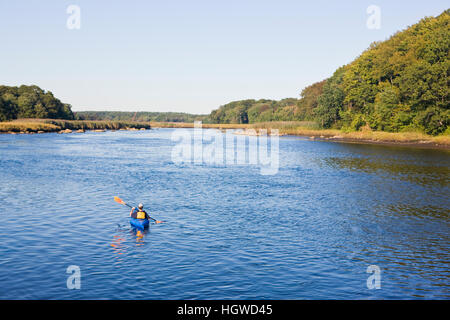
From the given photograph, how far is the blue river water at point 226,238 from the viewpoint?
17375mm

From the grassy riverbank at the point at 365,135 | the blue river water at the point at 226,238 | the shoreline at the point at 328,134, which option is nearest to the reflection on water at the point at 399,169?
the blue river water at the point at 226,238

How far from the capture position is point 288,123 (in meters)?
172

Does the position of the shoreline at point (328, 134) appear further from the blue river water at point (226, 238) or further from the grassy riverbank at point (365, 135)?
the blue river water at point (226, 238)

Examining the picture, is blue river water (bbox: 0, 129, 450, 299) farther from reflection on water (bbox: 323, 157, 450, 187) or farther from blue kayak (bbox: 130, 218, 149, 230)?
reflection on water (bbox: 323, 157, 450, 187)

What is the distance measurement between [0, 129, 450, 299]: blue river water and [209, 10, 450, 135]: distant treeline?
50.5m

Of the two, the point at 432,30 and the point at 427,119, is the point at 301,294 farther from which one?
the point at 432,30

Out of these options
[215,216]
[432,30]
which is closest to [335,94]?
[432,30]

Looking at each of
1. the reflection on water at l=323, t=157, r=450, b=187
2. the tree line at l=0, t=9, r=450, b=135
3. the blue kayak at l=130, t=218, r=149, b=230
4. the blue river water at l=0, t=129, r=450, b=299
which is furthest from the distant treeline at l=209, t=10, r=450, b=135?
the blue kayak at l=130, t=218, r=149, b=230

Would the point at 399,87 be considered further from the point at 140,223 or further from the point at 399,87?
the point at 140,223

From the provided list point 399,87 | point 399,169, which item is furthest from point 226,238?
point 399,87

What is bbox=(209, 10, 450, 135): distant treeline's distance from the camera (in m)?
90.3
